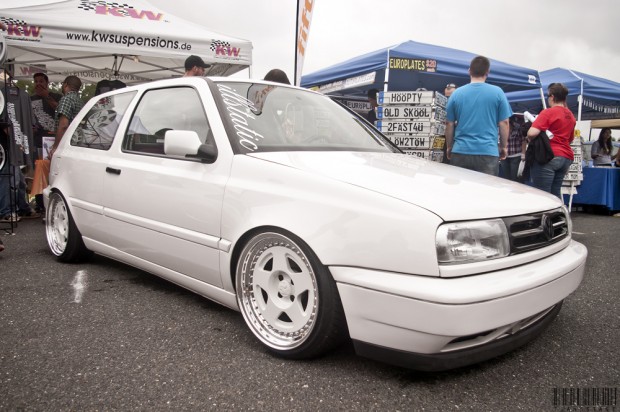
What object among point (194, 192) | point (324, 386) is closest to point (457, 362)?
point (324, 386)

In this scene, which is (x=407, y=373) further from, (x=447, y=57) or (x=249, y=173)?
(x=447, y=57)

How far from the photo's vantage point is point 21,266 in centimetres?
365

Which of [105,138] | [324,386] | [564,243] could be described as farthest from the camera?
[105,138]

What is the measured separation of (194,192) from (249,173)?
398 mm

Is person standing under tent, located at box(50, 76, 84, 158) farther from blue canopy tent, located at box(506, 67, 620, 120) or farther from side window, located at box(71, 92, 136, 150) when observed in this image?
blue canopy tent, located at box(506, 67, 620, 120)

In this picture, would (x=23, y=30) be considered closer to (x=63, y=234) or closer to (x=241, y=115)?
(x=63, y=234)

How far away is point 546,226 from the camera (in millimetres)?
2031

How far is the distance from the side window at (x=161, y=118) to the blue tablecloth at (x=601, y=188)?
7.63 metres

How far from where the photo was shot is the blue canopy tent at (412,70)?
24.3ft

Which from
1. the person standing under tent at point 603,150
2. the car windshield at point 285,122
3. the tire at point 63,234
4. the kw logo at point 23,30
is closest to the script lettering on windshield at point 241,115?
the car windshield at point 285,122

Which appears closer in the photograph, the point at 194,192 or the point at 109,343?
the point at 109,343

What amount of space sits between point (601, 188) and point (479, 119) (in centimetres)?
533

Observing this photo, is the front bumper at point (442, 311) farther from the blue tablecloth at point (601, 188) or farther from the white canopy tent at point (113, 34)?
the blue tablecloth at point (601, 188)

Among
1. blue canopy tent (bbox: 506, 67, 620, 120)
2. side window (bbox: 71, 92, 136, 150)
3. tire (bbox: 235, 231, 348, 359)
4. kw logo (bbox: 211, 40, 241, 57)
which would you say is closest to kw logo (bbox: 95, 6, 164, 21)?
kw logo (bbox: 211, 40, 241, 57)
